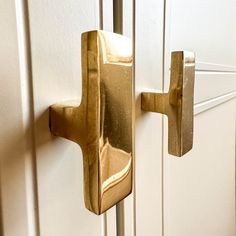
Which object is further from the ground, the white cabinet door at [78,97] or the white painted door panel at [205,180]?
the white cabinet door at [78,97]

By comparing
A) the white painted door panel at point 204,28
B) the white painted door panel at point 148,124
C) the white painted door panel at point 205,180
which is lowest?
the white painted door panel at point 205,180

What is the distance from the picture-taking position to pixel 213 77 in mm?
521

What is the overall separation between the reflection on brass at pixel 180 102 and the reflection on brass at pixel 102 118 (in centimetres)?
9

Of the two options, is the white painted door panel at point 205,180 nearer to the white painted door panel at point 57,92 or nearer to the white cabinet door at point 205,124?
the white cabinet door at point 205,124

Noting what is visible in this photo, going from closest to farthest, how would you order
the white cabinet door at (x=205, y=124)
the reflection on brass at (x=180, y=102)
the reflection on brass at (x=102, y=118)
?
the reflection on brass at (x=102, y=118) → the reflection on brass at (x=180, y=102) → the white cabinet door at (x=205, y=124)

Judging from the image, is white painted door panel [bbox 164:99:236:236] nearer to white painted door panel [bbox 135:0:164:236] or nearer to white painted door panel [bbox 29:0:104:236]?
white painted door panel [bbox 135:0:164:236]

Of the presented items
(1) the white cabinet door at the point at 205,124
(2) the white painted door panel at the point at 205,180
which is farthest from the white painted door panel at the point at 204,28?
(2) the white painted door panel at the point at 205,180

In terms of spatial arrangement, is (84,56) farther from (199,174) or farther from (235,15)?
(235,15)

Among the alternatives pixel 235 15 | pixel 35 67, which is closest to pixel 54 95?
pixel 35 67

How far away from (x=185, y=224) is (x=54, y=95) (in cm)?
36

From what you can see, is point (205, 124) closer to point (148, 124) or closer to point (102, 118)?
point (148, 124)

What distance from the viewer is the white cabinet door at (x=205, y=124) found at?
1.28 feet

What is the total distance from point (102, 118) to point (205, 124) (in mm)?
378

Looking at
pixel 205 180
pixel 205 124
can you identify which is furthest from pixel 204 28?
pixel 205 180
